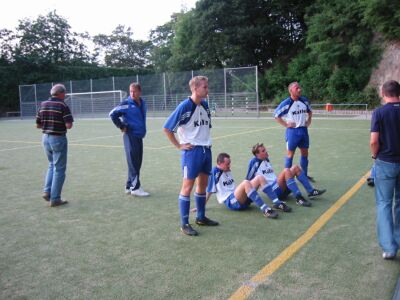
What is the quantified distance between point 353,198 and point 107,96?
3063 centimetres

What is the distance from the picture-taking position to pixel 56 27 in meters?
54.6

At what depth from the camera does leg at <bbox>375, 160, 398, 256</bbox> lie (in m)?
4.14

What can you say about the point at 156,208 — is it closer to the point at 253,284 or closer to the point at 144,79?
the point at 253,284

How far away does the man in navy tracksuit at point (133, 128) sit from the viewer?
7320 mm

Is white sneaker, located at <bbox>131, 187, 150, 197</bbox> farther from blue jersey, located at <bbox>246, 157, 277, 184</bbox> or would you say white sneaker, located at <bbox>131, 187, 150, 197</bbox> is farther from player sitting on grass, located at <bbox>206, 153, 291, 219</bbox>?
blue jersey, located at <bbox>246, 157, 277, 184</bbox>

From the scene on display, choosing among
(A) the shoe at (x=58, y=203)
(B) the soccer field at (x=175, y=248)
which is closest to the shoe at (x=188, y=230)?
(B) the soccer field at (x=175, y=248)

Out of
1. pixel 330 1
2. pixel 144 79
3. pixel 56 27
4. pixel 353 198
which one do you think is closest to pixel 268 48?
pixel 330 1

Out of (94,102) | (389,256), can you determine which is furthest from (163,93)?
(389,256)

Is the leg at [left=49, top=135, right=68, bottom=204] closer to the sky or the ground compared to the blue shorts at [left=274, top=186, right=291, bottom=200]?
closer to the sky

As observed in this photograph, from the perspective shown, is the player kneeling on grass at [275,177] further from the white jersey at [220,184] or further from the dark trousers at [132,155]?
the dark trousers at [132,155]

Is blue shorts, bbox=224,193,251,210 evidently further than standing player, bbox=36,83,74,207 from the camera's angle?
No

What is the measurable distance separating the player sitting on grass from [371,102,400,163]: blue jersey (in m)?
1.91

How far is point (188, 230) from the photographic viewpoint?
5.12m

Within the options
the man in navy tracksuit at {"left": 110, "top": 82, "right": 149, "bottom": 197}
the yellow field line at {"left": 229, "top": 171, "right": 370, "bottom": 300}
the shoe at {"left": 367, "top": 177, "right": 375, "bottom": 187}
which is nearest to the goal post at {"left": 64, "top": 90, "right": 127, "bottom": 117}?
the man in navy tracksuit at {"left": 110, "top": 82, "right": 149, "bottom": 197}
